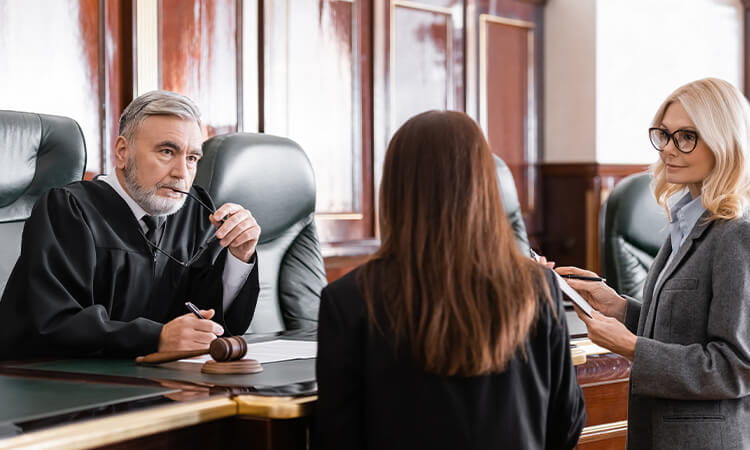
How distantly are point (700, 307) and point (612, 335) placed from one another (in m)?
0.16

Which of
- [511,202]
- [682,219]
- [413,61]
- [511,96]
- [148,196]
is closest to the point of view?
[682,219]

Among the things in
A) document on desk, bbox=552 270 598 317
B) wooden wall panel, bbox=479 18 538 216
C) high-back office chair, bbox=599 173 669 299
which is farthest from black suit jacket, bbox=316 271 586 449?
wooden wall panel, bbox=479 18 538 216

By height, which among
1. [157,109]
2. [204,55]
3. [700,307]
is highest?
[204,55]

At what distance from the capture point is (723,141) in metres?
1.83

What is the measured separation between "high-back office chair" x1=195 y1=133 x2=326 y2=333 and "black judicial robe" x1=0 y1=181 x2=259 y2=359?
0.36m

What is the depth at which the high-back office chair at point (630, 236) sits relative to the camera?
3406 mm

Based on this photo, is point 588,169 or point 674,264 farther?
point 588,169

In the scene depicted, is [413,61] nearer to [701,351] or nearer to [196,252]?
[196,252]

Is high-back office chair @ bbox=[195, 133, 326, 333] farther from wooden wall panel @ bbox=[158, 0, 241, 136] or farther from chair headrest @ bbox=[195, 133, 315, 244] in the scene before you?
wooden wall panel @ bbox=[158, 0, 241, 136]

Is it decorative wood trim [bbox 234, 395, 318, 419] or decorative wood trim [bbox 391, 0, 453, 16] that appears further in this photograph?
decorative wood trim [bbox 391, 0, 453, 16]

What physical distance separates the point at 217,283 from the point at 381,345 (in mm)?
974

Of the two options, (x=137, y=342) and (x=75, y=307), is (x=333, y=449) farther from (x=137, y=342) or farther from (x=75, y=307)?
(x=75, y=307)

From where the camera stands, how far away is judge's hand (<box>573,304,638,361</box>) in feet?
5.98

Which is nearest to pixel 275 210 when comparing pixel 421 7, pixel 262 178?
pixel 262 178
